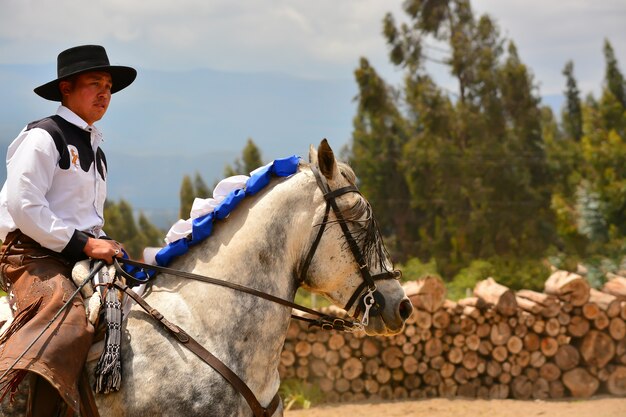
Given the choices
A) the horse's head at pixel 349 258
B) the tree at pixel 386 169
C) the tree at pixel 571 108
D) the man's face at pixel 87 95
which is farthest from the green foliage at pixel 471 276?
the tree at pixel 571 108

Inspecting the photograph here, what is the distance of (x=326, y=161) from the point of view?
3.50 metres

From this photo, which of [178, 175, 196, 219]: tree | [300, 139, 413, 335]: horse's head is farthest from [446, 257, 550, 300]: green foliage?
[300, 139, 413, 335]: horse's head

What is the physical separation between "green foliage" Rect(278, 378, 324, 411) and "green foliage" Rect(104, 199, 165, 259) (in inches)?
651

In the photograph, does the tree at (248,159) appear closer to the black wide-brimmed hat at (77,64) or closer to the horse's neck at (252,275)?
the black wide-brimmed hat at (77,64)

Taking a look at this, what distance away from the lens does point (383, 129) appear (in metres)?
23.4

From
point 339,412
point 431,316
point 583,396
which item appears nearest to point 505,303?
point 431,316

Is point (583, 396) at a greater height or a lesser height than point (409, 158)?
lesser

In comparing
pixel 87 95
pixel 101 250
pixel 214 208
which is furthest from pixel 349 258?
pixel 87 95

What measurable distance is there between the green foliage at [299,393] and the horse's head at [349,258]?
18.5ft

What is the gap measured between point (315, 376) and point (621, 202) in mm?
9117

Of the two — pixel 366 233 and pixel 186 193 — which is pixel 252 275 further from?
pixel 186 193

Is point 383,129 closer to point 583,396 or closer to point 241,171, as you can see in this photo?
point 241,171

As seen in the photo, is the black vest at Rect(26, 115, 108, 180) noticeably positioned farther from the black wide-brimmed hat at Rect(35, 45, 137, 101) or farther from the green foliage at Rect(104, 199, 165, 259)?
the green foliage at Rect(104, 199, 165, 259)

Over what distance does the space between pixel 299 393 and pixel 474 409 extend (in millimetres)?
2019
